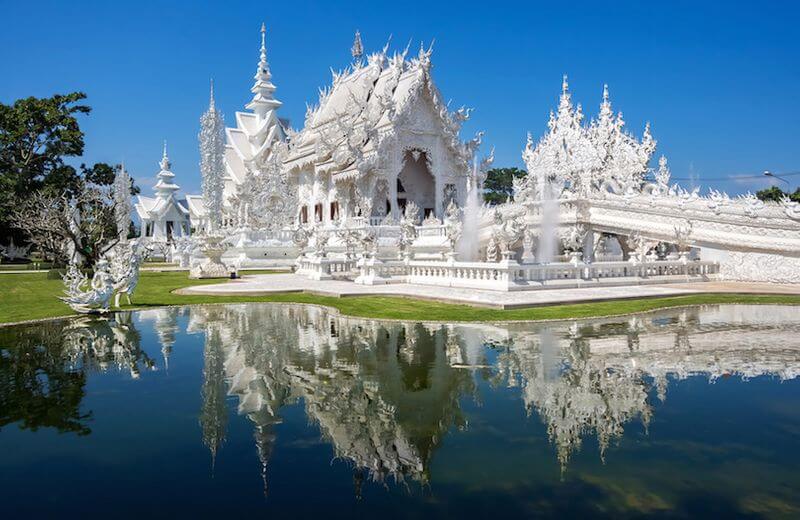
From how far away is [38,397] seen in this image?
551 cm

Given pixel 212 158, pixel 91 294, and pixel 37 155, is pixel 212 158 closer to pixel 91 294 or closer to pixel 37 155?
pixel 37 155

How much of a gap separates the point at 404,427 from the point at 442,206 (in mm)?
25249

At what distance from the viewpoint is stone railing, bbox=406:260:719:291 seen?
14.0m

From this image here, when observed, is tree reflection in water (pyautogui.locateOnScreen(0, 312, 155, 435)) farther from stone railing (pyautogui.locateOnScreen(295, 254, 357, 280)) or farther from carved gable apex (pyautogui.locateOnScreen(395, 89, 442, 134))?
carved gable apex (pyautogui.locateOnScreen(395, 89, 442, 134))

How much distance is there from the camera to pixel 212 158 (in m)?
32.7

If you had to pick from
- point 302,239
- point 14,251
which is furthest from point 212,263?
point 14,251

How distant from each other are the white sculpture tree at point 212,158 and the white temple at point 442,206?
80 mm

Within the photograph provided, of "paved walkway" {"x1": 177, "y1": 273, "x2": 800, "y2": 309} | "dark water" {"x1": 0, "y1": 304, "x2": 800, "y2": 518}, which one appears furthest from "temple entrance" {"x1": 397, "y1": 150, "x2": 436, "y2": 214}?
"dark water" {"x1": 0, "y1": 304, "x2": 800, "y2": 518}

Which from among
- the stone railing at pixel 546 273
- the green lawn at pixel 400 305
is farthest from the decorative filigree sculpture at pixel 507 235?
the green lawn at pixel 400 305

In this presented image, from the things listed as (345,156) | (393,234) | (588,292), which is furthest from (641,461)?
(345,156)

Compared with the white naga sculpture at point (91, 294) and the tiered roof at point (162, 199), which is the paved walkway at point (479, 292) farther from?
the tiered roof at point (162, 199)

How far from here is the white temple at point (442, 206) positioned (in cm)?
1722

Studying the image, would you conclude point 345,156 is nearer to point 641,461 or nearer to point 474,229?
point 474,229

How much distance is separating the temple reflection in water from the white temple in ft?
17.4
